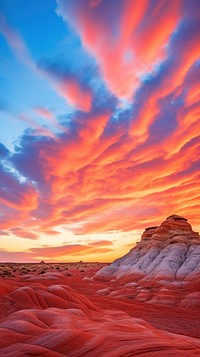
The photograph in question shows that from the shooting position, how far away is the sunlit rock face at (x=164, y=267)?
36062mm

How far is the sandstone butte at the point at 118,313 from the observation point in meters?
9.13

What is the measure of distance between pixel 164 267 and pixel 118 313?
96.5 ft

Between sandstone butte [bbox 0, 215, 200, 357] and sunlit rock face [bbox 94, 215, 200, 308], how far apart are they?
0.11 metres

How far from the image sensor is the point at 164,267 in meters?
47.7

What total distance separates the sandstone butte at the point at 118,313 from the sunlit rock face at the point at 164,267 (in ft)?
0.37

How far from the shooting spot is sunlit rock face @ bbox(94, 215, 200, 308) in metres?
36.1

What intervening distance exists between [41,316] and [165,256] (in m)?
42.1

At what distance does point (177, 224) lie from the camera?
62781 millimetres

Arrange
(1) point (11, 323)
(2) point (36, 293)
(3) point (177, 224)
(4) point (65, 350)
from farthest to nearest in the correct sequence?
(3) point (177, 224), (2) point (36, 293), (1) point (11, 323), (4) point (65, 350)

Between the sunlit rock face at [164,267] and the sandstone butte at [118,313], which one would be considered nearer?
the sandstone butte at [118,313]

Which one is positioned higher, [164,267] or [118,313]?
[164,267]

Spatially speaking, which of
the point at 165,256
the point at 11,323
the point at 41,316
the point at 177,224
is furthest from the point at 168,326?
the point at 177,224

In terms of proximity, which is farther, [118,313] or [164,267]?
[164,267]

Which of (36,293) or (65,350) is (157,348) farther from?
(36,293)
